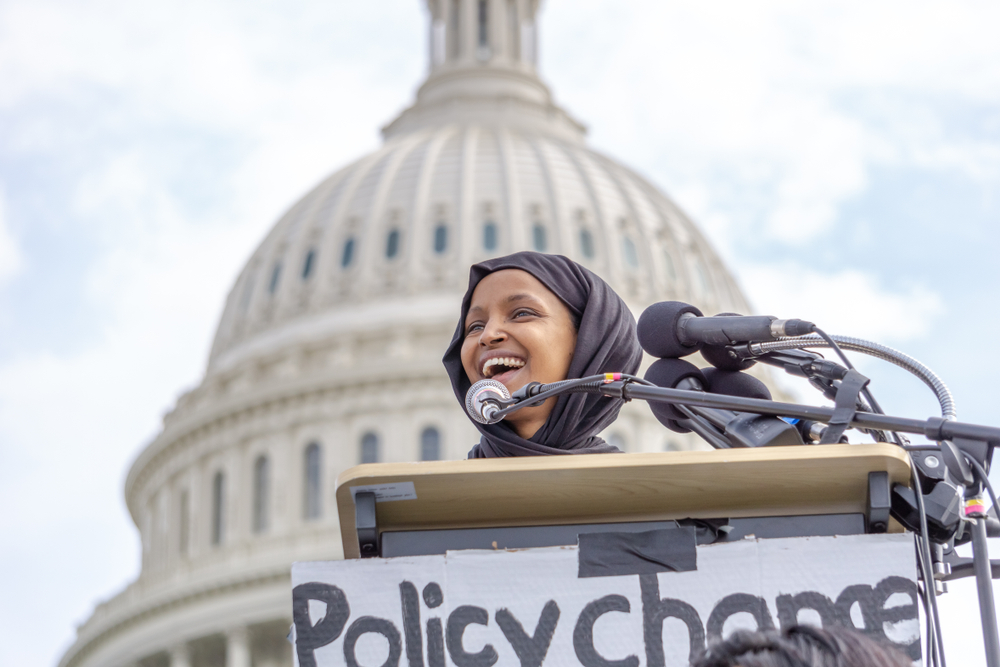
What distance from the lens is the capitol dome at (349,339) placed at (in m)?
47.2

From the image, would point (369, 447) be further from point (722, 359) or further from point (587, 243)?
Result: point (722, 359)

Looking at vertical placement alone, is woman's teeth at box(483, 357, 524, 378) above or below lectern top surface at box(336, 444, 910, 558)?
above

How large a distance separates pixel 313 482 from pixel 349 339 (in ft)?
15.7

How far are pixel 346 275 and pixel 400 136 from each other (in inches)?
429

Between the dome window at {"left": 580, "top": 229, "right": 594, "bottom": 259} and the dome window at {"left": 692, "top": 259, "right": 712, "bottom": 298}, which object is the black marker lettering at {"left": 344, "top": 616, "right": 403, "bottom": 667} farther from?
the dome window at {"left": 692, "top": 259, "right": 712, "bottom": 298}

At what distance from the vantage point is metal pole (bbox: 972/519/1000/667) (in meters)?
2.97

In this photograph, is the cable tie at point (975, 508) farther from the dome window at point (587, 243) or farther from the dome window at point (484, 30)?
the dome window at point (484, 30)

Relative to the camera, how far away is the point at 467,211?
2147 inches

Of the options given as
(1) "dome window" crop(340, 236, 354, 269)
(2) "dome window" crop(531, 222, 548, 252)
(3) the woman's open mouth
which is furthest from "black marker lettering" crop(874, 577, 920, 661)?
(1) "dome window" crop(340, 236, 354, 269)

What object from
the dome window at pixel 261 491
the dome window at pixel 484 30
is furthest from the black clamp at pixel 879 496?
the dome window at pixel 484 30

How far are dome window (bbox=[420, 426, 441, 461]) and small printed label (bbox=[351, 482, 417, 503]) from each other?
44068 millimetres

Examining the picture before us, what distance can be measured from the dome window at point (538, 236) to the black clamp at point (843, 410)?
50.1m

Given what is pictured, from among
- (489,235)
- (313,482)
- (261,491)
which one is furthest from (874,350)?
(489,235)

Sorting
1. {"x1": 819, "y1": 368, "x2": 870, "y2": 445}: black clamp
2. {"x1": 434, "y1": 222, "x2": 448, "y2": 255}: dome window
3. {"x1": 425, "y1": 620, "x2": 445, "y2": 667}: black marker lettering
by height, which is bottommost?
{"x1": 425, "y1": 620, "x2": 445, "y2": 667}: black marker lettering
